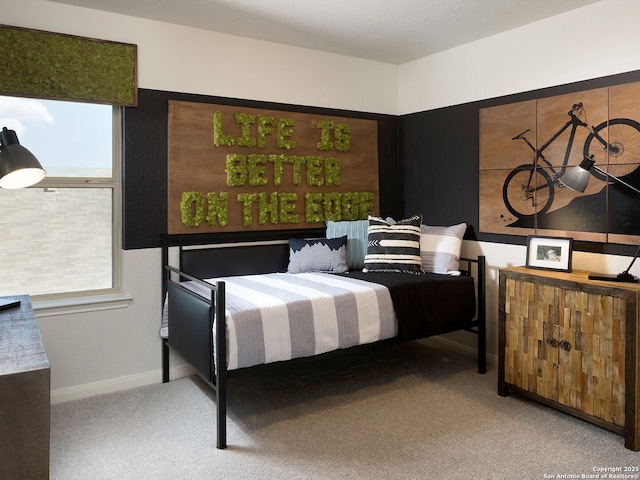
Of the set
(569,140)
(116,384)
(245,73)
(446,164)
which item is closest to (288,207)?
(245,73)

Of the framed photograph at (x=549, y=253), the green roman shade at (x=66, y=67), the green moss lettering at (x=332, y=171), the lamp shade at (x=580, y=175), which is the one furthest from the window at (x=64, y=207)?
the lamp shade at (x=580, y=175)

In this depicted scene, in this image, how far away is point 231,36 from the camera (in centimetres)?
358

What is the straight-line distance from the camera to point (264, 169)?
3.75m

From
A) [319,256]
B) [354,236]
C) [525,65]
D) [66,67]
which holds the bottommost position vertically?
[319,256]

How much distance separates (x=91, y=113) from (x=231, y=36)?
1112 mm

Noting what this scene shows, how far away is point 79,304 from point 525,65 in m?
3.34

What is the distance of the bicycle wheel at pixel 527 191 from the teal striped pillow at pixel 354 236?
106cm

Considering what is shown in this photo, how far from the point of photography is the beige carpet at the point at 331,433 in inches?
90.8

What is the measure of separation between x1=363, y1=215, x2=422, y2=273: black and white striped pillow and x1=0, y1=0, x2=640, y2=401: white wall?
55cm

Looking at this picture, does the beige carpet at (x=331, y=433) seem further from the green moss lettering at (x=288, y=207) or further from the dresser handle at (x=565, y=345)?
the green moss lettering at (x=288, y=207)

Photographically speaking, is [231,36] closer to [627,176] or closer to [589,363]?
[627,176]

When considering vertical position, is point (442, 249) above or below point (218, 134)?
below

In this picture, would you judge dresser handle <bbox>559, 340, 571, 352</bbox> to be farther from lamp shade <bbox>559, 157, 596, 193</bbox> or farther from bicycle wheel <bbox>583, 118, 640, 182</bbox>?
bicycle wheel <bbox>583, 118, 640, 182</bbox>

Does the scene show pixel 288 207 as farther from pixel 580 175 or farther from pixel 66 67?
pixel 580 175
